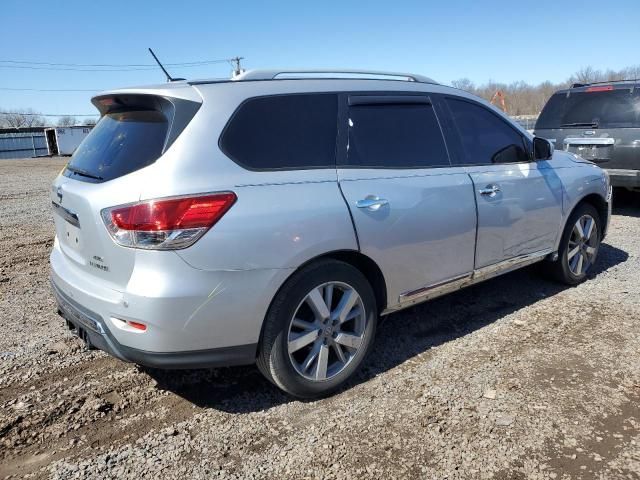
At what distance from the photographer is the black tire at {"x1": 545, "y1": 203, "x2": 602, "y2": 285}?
4898 mm

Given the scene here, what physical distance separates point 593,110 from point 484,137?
4.79m

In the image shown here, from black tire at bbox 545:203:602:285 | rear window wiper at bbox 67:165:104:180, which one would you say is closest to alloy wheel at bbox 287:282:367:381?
rear window wiper at bbox 67:165:104:180

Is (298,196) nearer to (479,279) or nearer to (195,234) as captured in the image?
(195,234)

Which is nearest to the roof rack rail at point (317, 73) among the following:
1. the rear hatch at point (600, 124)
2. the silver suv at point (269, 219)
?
the silver suv at point (269, 219)

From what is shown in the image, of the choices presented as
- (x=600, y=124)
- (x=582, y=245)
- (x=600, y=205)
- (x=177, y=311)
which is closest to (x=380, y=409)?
(x=177, y=311)

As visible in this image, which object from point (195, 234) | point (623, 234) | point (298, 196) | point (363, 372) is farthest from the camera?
point (623, 234)

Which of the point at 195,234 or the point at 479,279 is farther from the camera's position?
the point at 479,279

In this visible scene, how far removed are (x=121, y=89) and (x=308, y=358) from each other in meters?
1.92

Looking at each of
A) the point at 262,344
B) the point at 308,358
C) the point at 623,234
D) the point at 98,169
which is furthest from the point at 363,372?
the point at 623,234

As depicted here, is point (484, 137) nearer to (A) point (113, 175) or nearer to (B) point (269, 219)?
(B) point (269, 219)

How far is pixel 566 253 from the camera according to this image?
16.2ft

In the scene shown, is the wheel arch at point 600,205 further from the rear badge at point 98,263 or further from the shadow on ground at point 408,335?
the rear badge at point 98,263

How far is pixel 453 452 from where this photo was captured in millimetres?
2691

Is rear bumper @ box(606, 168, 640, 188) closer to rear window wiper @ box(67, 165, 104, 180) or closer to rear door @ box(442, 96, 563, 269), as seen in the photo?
rear door @ box(442, 96, 563, 269)
